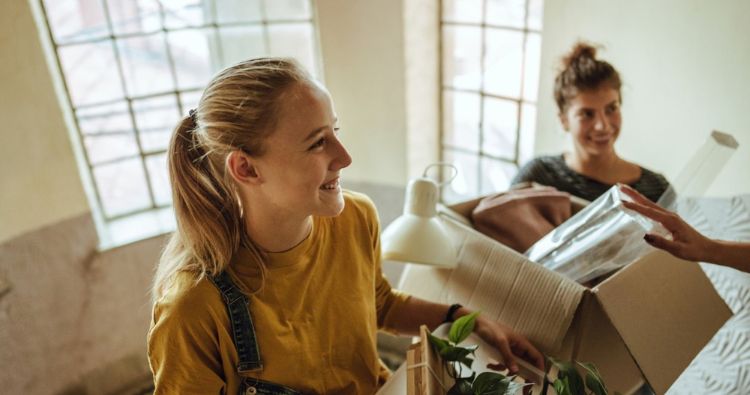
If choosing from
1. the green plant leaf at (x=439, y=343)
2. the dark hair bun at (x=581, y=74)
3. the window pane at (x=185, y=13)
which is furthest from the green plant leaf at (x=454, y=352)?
the window pane at (x=185, y=13)

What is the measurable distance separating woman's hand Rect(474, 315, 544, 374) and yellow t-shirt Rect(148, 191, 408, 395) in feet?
0.92

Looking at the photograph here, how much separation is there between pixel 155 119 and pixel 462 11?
1536 mm

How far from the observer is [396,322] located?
60.9 inches

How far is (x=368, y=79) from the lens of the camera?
295 cm

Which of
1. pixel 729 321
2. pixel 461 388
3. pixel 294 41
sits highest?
pixel 294 41

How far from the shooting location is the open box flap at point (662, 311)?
1214 mm

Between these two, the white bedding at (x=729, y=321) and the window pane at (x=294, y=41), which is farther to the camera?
the window pane at (x=294, y=41)

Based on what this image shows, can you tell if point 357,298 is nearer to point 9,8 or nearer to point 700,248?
point 700,248

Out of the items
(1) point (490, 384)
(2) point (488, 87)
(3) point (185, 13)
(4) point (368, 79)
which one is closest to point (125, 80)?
(3) point (185, 13)

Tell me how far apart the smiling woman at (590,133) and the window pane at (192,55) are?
1605 mm

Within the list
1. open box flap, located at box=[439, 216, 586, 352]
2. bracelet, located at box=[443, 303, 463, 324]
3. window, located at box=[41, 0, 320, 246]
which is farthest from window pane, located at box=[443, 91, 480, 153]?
bracelet, located at box=[443, 303, 463, 324]

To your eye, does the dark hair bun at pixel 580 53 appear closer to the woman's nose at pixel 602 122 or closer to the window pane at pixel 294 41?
the woman's nose at pixel 602 122

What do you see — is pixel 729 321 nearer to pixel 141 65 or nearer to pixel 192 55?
pixel 192 55

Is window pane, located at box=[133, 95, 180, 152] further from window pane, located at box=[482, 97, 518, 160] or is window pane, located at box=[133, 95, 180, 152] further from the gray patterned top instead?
the gray patterned top
